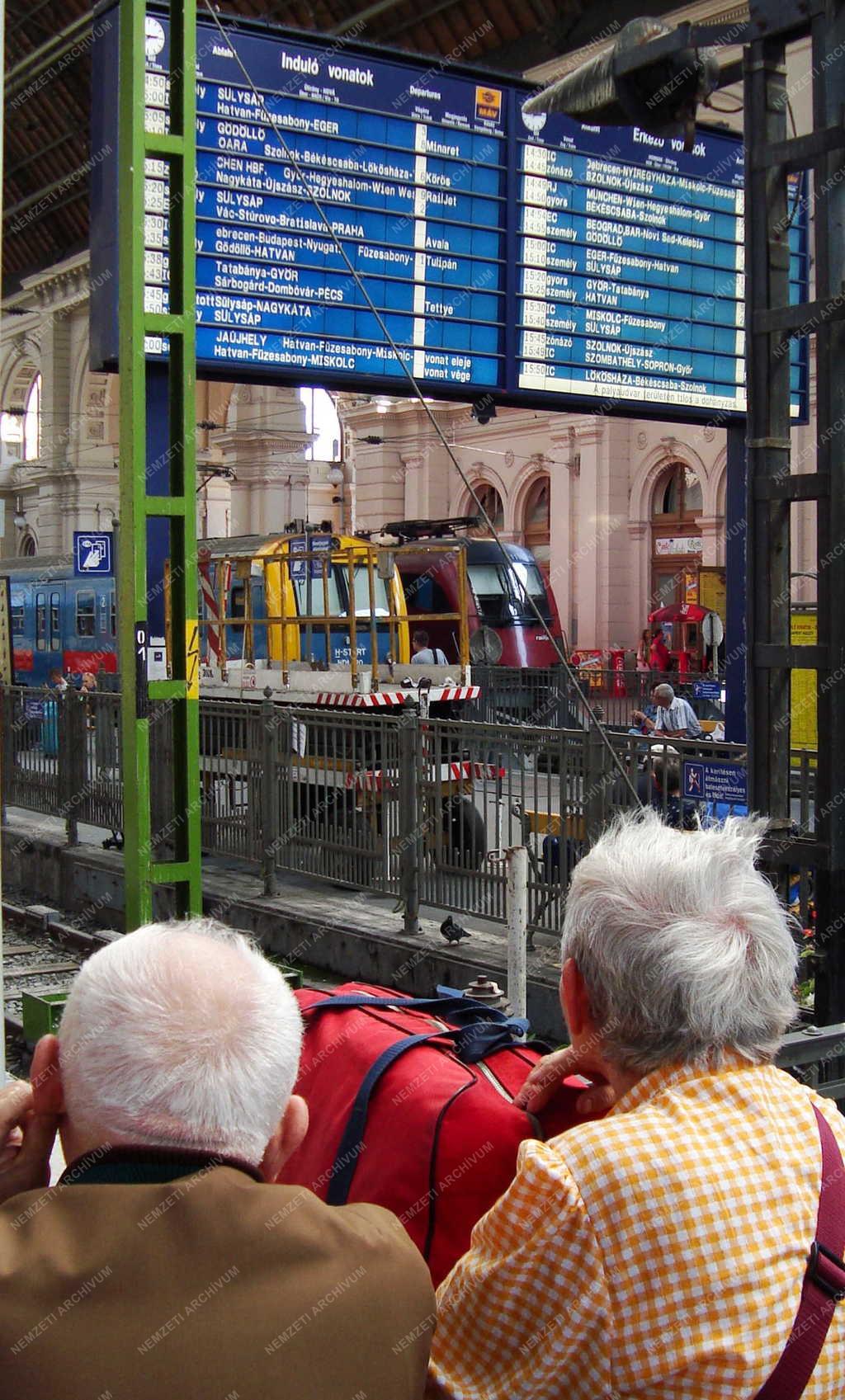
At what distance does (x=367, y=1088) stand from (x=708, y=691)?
54.5ft

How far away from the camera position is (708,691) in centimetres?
1841

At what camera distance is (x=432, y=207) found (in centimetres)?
935

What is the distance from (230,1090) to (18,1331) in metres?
0.37

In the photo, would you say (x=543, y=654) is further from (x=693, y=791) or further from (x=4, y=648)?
(x=693, y=791)

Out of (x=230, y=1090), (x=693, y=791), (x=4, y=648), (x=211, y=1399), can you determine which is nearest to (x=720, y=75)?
(x=693, y=791)

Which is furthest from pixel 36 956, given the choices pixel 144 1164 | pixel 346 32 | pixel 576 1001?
pixel 346 32

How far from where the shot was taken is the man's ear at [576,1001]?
2070 millimetres

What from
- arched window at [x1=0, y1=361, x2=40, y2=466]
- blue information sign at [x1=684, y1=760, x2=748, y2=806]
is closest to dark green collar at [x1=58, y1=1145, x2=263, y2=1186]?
blue information sign at [x1=684, y1=760, x2=748, y2=806]

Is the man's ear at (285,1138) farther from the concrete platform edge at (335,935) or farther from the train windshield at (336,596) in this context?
the train windshield at (336,596)

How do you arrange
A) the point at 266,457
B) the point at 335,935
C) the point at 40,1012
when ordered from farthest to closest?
the point at 266,457
the point at 335,935
the point at 40,1012

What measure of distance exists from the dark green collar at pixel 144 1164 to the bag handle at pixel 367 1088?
60cm

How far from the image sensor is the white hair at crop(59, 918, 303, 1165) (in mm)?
1724

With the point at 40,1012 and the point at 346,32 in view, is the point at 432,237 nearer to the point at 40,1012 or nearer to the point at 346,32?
the point at 40,1012

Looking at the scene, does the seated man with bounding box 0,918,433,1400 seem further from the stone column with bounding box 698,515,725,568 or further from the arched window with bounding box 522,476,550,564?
the arched window with bounding box 522,476,550,564
